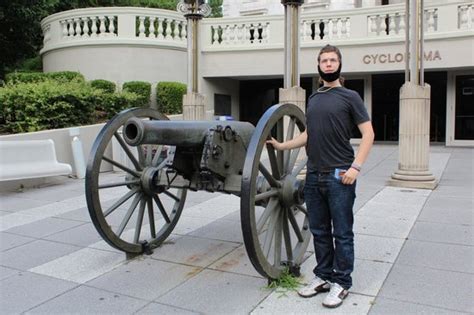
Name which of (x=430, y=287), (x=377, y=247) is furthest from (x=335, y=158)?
(x=377, y=247)

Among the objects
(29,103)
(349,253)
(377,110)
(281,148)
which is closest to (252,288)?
(349,253)

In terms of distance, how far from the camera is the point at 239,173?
445cm

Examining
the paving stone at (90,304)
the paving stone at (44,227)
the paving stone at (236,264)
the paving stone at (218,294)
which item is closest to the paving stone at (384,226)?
the paving stone at (236,264)

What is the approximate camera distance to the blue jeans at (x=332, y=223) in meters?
3.60

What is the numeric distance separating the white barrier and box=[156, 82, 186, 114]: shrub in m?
6.12

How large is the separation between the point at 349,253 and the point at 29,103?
328 inches

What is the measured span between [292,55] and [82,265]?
18.5ft

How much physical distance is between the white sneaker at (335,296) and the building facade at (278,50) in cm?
1273

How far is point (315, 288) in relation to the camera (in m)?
3.83

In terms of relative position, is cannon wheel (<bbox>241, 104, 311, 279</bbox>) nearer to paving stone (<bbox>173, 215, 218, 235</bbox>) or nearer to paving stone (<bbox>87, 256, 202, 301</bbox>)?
paving stone (<bbox>87, 256, 202, 301</bbox>)

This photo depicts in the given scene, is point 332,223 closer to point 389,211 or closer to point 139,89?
point 389,211

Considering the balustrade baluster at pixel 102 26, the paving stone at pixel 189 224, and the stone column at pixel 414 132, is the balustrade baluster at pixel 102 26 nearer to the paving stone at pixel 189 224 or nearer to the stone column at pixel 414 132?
the stone column at pixel 414 132

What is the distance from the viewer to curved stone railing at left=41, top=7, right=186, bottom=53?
16203mm

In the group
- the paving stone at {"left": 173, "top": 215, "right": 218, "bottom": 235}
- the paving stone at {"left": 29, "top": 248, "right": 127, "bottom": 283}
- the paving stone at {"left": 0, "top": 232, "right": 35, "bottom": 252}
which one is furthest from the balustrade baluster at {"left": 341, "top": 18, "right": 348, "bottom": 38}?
the paving stone at {"left": 29, "top": 248, "right": 127, "bottom": 283}
